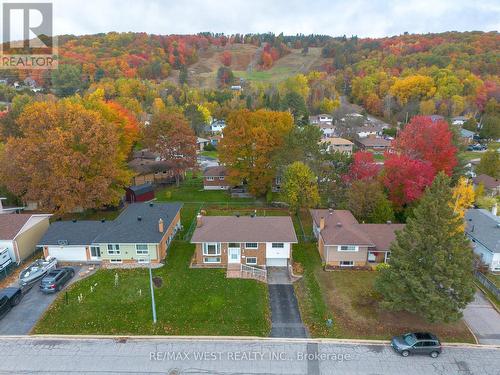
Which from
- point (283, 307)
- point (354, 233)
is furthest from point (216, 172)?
point (283, 307)

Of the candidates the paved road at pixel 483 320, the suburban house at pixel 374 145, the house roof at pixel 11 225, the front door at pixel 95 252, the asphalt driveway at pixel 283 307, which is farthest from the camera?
the suburban house at pixel 374 145

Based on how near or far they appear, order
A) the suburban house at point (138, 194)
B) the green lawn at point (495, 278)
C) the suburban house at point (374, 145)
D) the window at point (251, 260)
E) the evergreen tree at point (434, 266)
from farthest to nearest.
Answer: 1. the suburban house at point (374, 145)
2. the suburban house at point (138, 194)
3. the window at point (251, 260)
4. the green lawn at point (495, 278)
5. the evergreen tree at point (434, 266)

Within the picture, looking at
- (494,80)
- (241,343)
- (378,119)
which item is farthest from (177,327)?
(494,80)

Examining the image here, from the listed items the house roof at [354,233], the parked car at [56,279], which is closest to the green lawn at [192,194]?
the house roof at [354,233]

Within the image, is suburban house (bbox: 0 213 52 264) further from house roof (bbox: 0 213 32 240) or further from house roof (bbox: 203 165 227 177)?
house roof (bbox: 203 165 227 177)

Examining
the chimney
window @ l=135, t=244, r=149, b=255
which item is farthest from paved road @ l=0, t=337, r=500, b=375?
the chimney

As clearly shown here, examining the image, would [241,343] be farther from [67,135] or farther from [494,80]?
[494,80]

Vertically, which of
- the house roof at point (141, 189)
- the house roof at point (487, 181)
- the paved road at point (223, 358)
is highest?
the house roof at point (487, 181)

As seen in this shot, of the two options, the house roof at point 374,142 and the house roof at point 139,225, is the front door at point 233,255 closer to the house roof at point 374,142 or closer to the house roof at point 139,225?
the house roof at point 139,225
